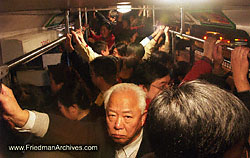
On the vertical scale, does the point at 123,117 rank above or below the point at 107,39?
below

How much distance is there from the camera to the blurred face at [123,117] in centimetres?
113

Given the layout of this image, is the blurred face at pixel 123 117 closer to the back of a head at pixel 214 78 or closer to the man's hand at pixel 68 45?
the back of a head at pixel 214 78

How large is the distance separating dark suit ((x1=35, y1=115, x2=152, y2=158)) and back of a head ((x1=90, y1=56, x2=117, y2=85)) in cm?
47

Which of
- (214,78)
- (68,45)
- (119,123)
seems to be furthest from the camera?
(68,45)

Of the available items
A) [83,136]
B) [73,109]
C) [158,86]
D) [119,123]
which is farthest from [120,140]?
[158,86]

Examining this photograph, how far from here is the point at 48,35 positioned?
369 centimetres

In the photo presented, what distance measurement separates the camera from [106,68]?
177cm

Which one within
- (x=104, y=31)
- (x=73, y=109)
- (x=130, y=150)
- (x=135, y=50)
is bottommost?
(x=130, y=150)

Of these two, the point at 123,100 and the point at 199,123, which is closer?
the point at 199,123

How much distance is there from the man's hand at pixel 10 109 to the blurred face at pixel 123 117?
36cm

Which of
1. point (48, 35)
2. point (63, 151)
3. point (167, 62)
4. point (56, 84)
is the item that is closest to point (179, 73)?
point (167, 62)

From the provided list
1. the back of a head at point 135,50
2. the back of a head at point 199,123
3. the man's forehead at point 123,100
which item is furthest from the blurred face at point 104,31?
the back of a head at point 199,123

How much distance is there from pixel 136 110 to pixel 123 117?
0.08 meters

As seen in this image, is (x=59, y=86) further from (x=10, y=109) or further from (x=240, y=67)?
(x=240, y=67)
